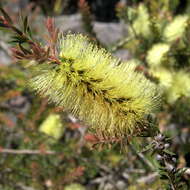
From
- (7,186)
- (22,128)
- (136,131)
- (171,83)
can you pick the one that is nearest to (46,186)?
(7,186)

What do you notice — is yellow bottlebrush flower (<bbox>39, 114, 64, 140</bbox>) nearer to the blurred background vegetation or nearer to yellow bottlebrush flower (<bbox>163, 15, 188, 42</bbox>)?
the blurred background vegetation

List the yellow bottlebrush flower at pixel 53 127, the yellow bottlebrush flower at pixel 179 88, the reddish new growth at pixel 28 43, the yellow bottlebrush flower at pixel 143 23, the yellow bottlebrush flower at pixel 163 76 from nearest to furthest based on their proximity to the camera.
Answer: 1. the reddish new growth at pixel 28 43
2. the yellow bottlebrush flower at pixel 179 88
3. the yellow bottlebrush flower at pixel 163 76
4. the yellow bottlebrush flower at pixel 143 23
5. the yellow bottlebrush flower at pixel 53 127

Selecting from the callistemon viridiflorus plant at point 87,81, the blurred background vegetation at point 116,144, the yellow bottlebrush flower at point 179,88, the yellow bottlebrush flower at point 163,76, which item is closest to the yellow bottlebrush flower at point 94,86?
the callistemon viridiflorus plant at point 87,81

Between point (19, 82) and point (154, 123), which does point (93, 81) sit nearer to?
point (154, 123)

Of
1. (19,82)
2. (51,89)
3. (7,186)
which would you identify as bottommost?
(7,186)

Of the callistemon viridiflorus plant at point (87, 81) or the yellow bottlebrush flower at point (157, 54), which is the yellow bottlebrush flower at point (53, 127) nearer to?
the yellow bottlebrush flower at point (157, 54)

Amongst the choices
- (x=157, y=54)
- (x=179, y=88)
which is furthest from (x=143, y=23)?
(x=179, y=88)

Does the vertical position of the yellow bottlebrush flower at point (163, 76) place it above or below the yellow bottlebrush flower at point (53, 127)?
above

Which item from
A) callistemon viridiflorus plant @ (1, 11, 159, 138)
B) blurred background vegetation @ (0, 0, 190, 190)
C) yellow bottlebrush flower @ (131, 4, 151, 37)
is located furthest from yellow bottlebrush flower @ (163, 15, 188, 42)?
callistemon viridiflorus plant @ (1, 11, 159, 138)
